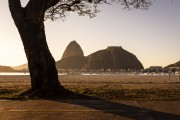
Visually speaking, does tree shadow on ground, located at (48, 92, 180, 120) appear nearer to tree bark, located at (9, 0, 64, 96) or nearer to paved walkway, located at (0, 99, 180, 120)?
paved walkway, located at (0, 99, 180, 120)

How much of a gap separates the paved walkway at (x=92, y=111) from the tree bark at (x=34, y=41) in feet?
10.9

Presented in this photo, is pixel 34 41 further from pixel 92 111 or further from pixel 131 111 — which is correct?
pixel 131 111

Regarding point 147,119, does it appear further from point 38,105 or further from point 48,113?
point 38,105

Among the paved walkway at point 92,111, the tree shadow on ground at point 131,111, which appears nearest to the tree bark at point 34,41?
the paved walkway at point 92,111

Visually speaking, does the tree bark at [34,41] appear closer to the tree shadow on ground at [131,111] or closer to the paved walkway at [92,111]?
the paved walkway at [92,111]

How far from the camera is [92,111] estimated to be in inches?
260

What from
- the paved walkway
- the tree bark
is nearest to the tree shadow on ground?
the paved walkway

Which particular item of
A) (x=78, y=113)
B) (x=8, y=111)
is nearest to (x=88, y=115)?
(x=78, y=113)

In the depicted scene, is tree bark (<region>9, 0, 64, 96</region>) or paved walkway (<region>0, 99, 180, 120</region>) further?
tree bark (<region>9, 0, 64, 96</region>)

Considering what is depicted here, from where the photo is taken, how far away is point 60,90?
10992mm

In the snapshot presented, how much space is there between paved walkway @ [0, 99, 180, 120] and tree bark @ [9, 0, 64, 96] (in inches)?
130

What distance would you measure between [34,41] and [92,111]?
16.6 feet

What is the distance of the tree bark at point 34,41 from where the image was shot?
36.5ft

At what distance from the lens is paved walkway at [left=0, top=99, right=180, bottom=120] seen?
19.6 feet
